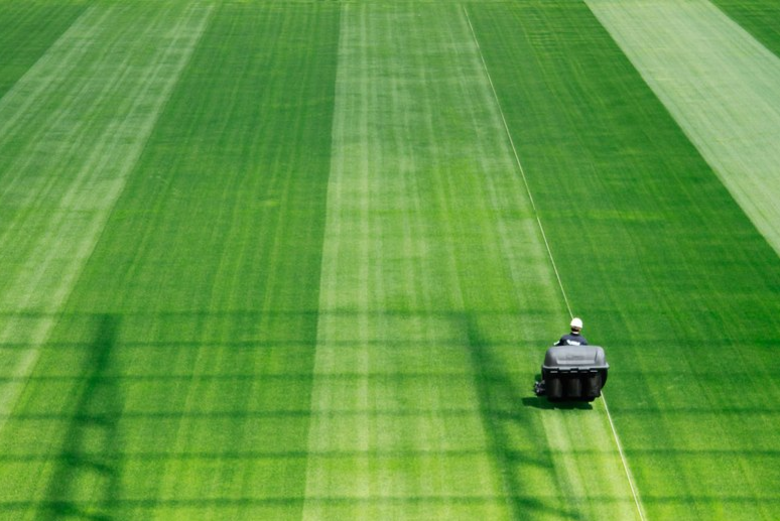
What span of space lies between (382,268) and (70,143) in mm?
8887

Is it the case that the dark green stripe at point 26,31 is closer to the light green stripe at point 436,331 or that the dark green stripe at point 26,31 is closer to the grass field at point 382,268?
the grass field at point 382,268

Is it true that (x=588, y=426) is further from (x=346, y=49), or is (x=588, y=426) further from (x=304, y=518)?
(x=346, y=49)

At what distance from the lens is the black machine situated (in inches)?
592

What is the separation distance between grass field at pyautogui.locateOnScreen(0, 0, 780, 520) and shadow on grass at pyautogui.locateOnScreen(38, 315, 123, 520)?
0.05 meters

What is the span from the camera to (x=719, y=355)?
17203mm

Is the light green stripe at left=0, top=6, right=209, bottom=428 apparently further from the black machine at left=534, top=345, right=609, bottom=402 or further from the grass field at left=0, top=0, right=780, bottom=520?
the black machine at left=534, top=345, right=609, bottom=402

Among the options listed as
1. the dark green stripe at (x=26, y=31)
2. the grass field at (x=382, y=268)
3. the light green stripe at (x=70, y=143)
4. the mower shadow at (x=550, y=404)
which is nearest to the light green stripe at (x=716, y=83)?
the grass field at (x=382, y=268)

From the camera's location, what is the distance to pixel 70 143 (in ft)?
80.1

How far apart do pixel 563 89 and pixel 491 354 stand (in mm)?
11793

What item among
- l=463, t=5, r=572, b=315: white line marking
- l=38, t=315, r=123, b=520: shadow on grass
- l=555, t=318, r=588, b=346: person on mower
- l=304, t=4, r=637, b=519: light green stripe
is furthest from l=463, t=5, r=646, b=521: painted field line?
l=38, t=315, r=123, b=520: shadow on grass

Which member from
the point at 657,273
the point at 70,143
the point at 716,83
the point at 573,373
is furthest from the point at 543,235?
the point at 70,143

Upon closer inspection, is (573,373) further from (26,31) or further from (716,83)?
(26,31)

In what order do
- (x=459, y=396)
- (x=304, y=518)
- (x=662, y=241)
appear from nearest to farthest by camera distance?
(x=304, y=518), (x=459, y=396), (x=662, y=241)

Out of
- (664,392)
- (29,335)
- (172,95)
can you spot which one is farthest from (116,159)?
(664,392)
